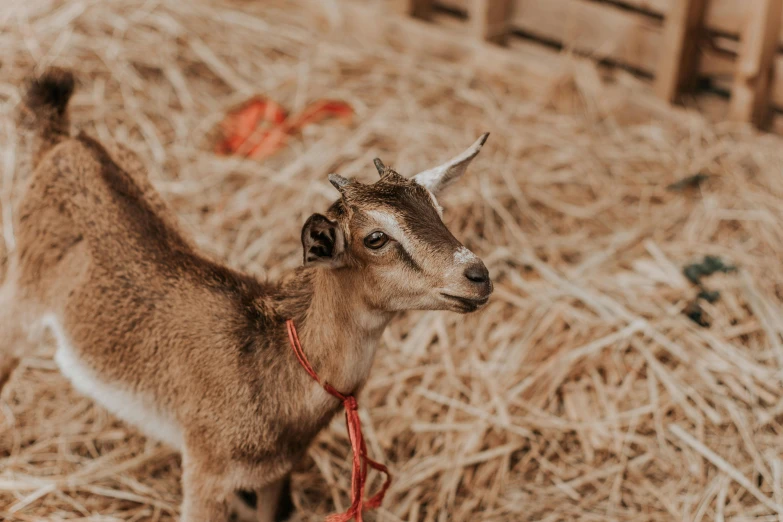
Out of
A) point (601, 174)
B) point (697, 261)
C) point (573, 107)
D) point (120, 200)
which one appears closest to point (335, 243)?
point (120, 200)

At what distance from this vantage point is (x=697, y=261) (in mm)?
5191

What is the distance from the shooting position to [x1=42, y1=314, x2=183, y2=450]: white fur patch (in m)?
3.77

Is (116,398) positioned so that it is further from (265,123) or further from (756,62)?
(756,62)

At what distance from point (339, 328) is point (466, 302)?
53 centimetres

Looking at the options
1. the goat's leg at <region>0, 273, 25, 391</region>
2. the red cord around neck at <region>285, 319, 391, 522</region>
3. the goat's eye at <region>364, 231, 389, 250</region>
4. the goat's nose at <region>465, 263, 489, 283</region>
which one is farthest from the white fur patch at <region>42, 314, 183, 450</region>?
the goat's nose at <region>465, 263, 489, 283</region>

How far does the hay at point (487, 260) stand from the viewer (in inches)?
170

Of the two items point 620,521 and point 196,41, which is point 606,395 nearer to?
point 620,521

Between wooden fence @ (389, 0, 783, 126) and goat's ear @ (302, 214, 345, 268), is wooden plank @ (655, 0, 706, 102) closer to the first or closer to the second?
wooden fence @ (389, 0, 783, 126)

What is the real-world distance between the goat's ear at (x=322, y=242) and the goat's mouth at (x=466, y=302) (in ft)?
1.27

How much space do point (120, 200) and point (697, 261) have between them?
10.6ft

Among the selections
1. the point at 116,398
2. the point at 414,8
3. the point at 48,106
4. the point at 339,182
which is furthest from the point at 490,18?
the point at 116,398

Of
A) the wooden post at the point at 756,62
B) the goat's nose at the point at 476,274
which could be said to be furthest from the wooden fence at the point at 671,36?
the goat's nose at the point at 476,274

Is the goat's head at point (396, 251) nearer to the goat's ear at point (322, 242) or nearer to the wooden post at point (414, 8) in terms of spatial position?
the goat's ear at point (322, 242)

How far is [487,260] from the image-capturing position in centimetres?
533
